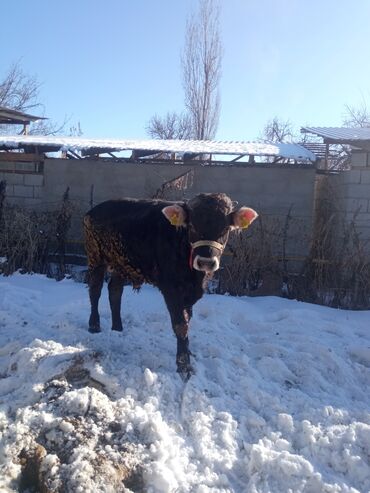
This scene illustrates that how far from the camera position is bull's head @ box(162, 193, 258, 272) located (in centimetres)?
440

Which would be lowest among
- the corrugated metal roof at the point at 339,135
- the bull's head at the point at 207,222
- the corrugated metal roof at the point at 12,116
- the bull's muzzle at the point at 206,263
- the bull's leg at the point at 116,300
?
the bull's leg at the point at 116,300

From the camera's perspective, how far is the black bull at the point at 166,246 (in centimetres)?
451

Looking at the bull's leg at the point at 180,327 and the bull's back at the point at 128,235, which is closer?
the bull's leg at the point at 180,327

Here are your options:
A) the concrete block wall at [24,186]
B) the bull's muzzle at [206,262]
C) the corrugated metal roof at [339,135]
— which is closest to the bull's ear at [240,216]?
the bull's muzzle at [206,262]

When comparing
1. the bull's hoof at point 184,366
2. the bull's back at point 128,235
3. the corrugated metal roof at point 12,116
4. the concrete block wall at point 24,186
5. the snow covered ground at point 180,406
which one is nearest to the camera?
the snow covered ground at point 180,406

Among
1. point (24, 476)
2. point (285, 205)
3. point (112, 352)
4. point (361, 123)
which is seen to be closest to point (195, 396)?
point (112, 352)

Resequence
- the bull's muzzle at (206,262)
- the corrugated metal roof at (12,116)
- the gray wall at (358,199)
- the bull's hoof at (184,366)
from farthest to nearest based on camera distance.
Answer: the corrugated metal roof at (12,116)
the gray wall at (358,199)
the bull's hoof at (184,366)
the bull's muzzle at (206,262)

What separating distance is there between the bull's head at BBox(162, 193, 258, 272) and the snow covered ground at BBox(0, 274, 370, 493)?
1161 mm

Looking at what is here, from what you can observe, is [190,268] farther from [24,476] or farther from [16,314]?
[16,314]

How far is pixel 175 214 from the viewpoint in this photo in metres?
4.60

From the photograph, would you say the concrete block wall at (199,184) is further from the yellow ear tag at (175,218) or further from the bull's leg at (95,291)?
the yellow ear tag at (175,218)

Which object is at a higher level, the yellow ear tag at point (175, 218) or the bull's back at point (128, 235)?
the yellow ear tag at point (175, 218)

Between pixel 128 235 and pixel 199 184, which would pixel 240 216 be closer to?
pixel 128 235

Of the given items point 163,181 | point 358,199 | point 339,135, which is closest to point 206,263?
point 358,199
